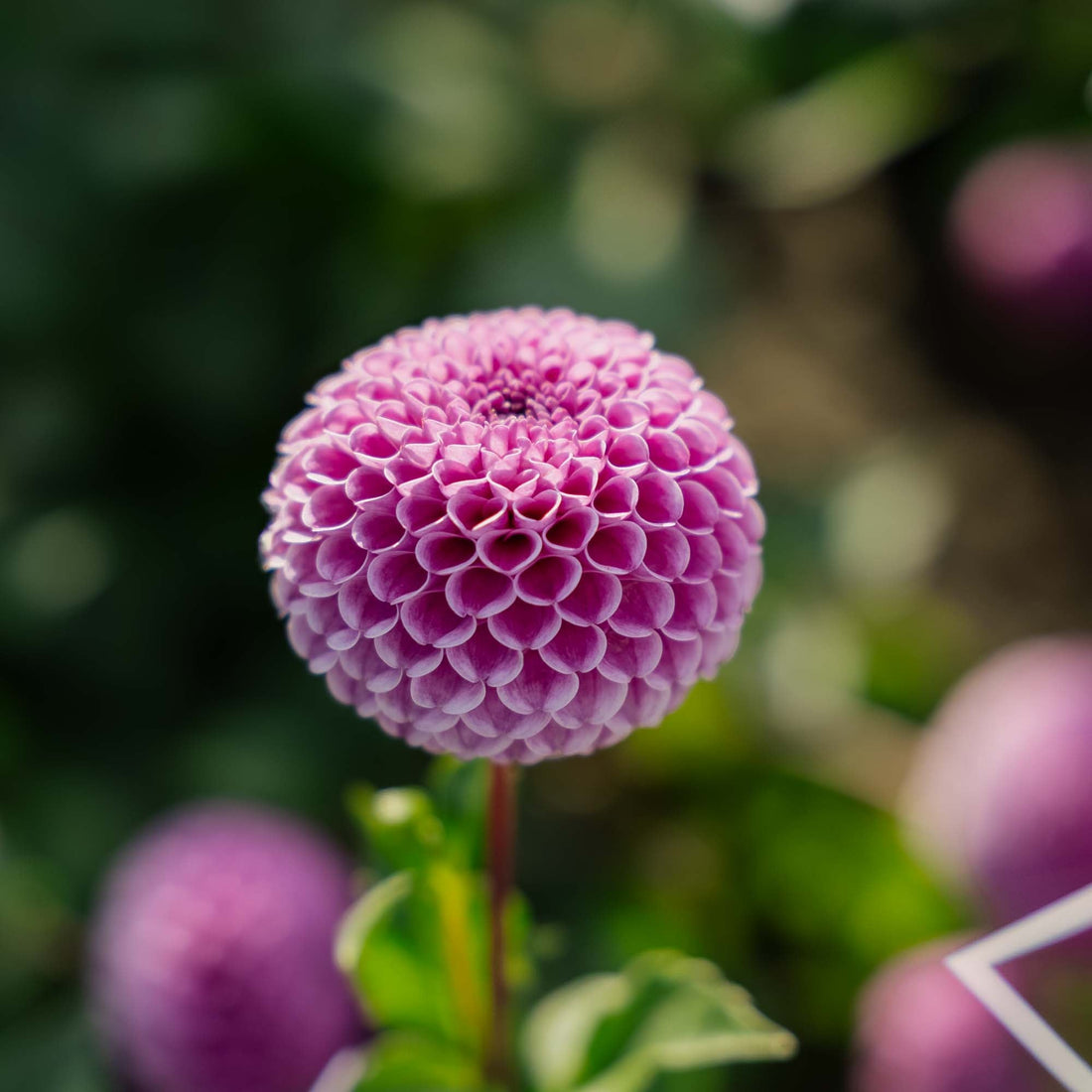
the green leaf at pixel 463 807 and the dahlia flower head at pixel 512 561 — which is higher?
the dahlia flower head at pixel 512 561

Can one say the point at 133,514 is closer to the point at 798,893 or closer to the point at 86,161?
the point at 86,161

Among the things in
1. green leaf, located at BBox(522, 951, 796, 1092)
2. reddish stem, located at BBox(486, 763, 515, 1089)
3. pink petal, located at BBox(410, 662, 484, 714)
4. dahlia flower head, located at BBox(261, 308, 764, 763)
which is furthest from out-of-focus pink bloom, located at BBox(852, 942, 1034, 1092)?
pink petal, located at BBox(410, 662, 484, 714)

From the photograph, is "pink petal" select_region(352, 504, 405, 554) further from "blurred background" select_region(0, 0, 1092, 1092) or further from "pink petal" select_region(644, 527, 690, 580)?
"blurred background" select_region(0, 0, 1092, 1092)

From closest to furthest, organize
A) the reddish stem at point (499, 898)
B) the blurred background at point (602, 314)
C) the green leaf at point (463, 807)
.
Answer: the reddish stem at point (499, 898)
the green leaf at point (463, 807)
the blurred background at point (602, 314)

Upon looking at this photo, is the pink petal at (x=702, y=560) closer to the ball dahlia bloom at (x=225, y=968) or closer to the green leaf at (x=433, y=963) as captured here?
the green leaf at (x=433, y=963)

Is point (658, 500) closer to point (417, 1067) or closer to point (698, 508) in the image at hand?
point (698, 508)

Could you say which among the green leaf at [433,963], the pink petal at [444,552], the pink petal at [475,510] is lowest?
the green leaf at [433,963]

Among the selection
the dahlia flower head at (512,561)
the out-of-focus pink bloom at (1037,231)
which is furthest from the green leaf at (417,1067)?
the out-of-focus pink bloom at (1037,231)

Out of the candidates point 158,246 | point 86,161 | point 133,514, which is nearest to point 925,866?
point 133,514
